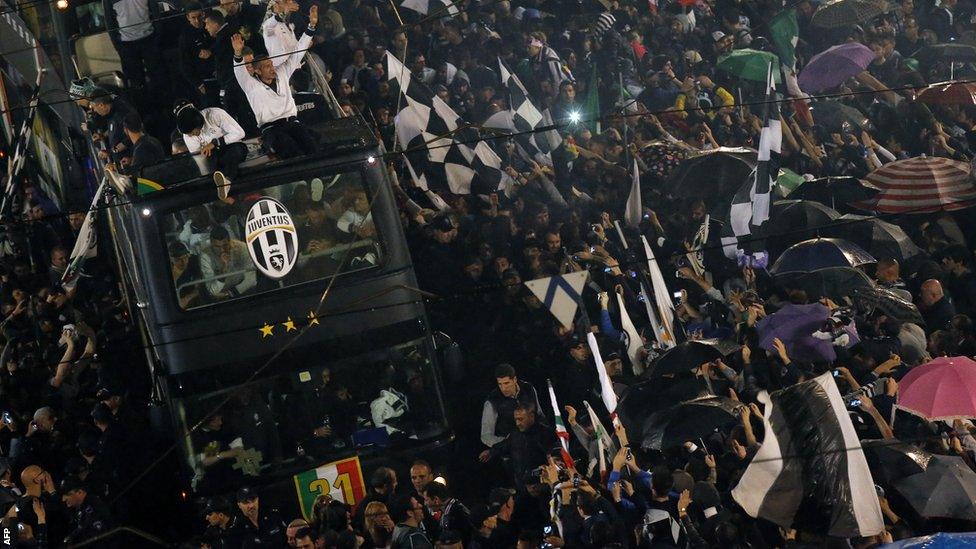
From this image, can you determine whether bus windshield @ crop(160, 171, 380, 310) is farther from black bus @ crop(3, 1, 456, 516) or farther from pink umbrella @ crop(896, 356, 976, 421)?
pink umbrella @ crop(896, 356, 976, 421)

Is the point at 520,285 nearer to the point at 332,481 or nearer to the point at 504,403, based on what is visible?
the point at 504,403

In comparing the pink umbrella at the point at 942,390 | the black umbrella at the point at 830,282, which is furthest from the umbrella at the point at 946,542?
the black umbrella at the point at 830,282

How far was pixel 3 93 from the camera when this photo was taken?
531 inches

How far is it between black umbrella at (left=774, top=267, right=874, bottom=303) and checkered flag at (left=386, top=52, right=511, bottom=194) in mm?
3592

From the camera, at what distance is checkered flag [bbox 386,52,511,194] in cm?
1345

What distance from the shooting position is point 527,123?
1422cm

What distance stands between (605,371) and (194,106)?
3734mm

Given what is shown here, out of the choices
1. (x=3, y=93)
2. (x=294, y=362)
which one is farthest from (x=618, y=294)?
(x=3, y=93)

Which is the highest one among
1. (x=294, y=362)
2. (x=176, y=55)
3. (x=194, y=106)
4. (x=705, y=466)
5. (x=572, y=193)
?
(x=176, y=55)

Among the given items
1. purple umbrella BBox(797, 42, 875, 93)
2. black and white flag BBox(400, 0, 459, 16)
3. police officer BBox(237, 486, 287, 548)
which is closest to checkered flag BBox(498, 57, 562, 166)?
black and white flag BBox(400, 0, 459, 16)

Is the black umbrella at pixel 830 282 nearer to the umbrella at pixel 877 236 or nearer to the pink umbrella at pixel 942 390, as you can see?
the umbrella at pixel 877 236

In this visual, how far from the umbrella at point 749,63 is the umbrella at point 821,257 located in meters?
4.16

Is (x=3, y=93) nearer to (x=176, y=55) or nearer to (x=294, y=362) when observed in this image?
(x=176, y=55)

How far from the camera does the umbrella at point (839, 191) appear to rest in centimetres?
1246
